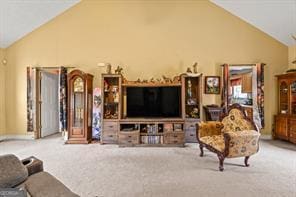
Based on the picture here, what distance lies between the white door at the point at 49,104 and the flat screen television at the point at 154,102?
287cm

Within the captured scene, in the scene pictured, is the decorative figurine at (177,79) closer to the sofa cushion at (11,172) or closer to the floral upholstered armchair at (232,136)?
the floral upholstered armchair at (232,136)

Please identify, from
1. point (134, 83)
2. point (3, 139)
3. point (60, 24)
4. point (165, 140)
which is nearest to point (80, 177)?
point (165, 140)

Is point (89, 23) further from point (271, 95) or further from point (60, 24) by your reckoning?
point (271, 95)

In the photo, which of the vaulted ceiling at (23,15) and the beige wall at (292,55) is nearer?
the vaulted ceiling at (23,15)

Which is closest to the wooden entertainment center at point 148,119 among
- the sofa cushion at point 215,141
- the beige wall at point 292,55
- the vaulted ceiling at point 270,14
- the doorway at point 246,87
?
the doorway at point 246,87

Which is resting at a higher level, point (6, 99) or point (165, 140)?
point (6, 99)

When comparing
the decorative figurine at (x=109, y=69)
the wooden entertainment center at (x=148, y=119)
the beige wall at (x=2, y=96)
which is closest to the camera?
the wooden entertainment center at (x=148, y=119)

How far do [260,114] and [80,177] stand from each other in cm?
518

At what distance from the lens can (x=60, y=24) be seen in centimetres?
707

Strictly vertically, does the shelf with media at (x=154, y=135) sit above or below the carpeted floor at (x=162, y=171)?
above

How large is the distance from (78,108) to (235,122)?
13.2 feet

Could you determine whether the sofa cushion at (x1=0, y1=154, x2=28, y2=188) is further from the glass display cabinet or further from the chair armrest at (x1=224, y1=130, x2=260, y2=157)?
the glass display cabinet

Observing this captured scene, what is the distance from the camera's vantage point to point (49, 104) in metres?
8.02

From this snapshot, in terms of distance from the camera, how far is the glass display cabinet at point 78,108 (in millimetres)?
6469
